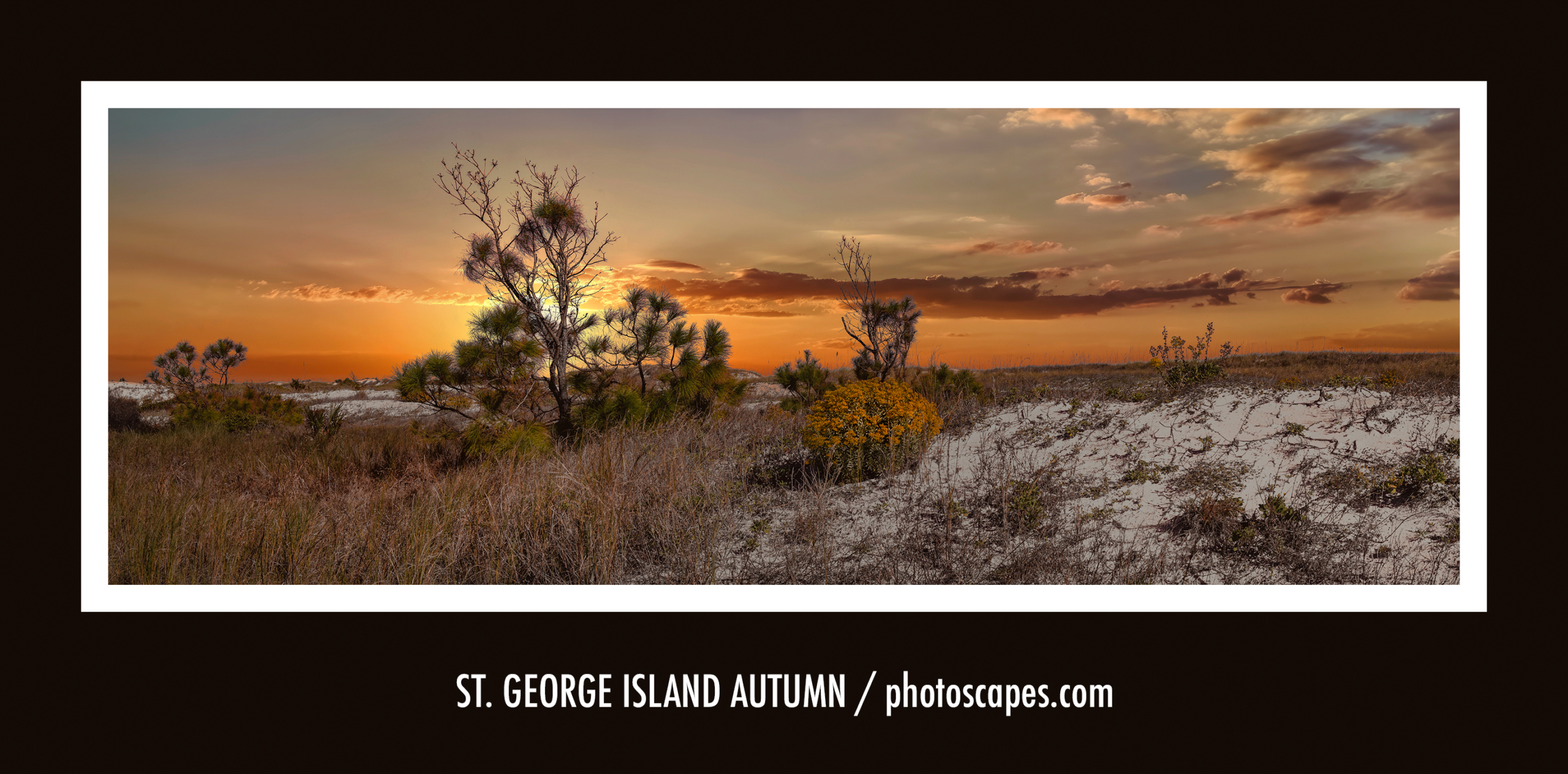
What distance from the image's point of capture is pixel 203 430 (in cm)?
935

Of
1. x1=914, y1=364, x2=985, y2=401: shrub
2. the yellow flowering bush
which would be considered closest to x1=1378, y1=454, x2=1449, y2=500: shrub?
the yellow flowering bush

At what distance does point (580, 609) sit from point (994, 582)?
102 inches

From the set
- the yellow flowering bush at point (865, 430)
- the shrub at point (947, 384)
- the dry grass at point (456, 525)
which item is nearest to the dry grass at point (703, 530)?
the dry grass at point (456, 525)

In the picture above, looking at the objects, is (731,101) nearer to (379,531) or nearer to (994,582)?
(994,582)

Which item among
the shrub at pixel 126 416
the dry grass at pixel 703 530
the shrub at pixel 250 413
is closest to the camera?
the dry grass at pixel 703 530

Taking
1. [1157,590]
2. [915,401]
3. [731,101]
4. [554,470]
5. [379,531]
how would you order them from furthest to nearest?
[915,401] < [554,470] < [379,531] < [731,101] < [1157,590]

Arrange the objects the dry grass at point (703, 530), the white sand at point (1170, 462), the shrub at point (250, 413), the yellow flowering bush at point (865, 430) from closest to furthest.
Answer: the dry grass at point (703, 530) < the white sand at point (1170, 462) < the yellow flowering bush at point (865, 430) < the shrub at point (250, 413)

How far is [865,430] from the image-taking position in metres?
5.98

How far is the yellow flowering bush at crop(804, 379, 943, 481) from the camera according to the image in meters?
5.96

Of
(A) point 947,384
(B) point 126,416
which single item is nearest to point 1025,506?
(A) point 947,384

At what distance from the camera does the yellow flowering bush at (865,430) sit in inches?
235

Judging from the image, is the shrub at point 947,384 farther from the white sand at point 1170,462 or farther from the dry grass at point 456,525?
the dry grass at point 456,525

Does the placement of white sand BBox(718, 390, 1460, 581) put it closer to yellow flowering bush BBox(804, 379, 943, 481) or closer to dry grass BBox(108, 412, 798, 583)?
yellow flowering bush BBox(804, 379, 943, 481)

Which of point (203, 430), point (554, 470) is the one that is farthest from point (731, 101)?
point (203, 430)
